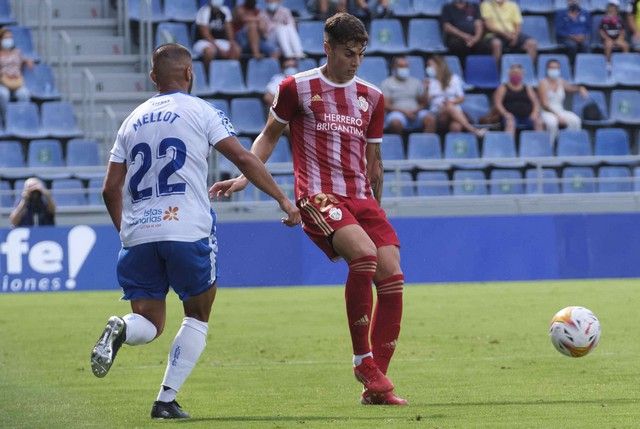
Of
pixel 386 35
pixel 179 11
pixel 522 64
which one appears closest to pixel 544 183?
pixel 522 64

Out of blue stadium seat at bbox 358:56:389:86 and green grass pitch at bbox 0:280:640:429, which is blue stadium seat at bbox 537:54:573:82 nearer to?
blue stadium seat at bbox 358:56:389:86

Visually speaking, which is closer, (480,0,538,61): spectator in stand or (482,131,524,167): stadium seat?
(482,131,524,167): stadium seat

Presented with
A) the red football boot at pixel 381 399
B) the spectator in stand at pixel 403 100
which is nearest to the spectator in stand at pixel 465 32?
the spectator in stand at pixel 403 100

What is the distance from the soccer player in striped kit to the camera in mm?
8867

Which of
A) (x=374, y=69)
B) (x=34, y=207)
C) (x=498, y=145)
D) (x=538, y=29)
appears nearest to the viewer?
(x=34, y=207)

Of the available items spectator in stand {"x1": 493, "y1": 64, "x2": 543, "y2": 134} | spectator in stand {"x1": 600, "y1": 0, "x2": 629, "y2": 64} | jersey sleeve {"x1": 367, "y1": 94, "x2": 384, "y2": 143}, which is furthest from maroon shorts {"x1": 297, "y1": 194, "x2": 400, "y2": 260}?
spectator in stand {"x1": 600, "y1": 0, "x2": 629, "y2": 64}

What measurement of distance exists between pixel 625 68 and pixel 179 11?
790 centimetres

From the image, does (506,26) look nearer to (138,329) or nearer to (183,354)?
(183,354)

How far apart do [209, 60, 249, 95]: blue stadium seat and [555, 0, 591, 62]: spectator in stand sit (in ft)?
20.0

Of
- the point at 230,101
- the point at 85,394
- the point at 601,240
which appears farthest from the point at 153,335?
the point at 230,101

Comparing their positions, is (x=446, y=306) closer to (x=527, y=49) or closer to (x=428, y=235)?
(x=428, y=235)

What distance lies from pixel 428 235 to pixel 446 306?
427 cm

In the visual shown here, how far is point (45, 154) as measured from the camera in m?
23.3

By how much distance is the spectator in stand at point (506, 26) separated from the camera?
2612 centimetres
